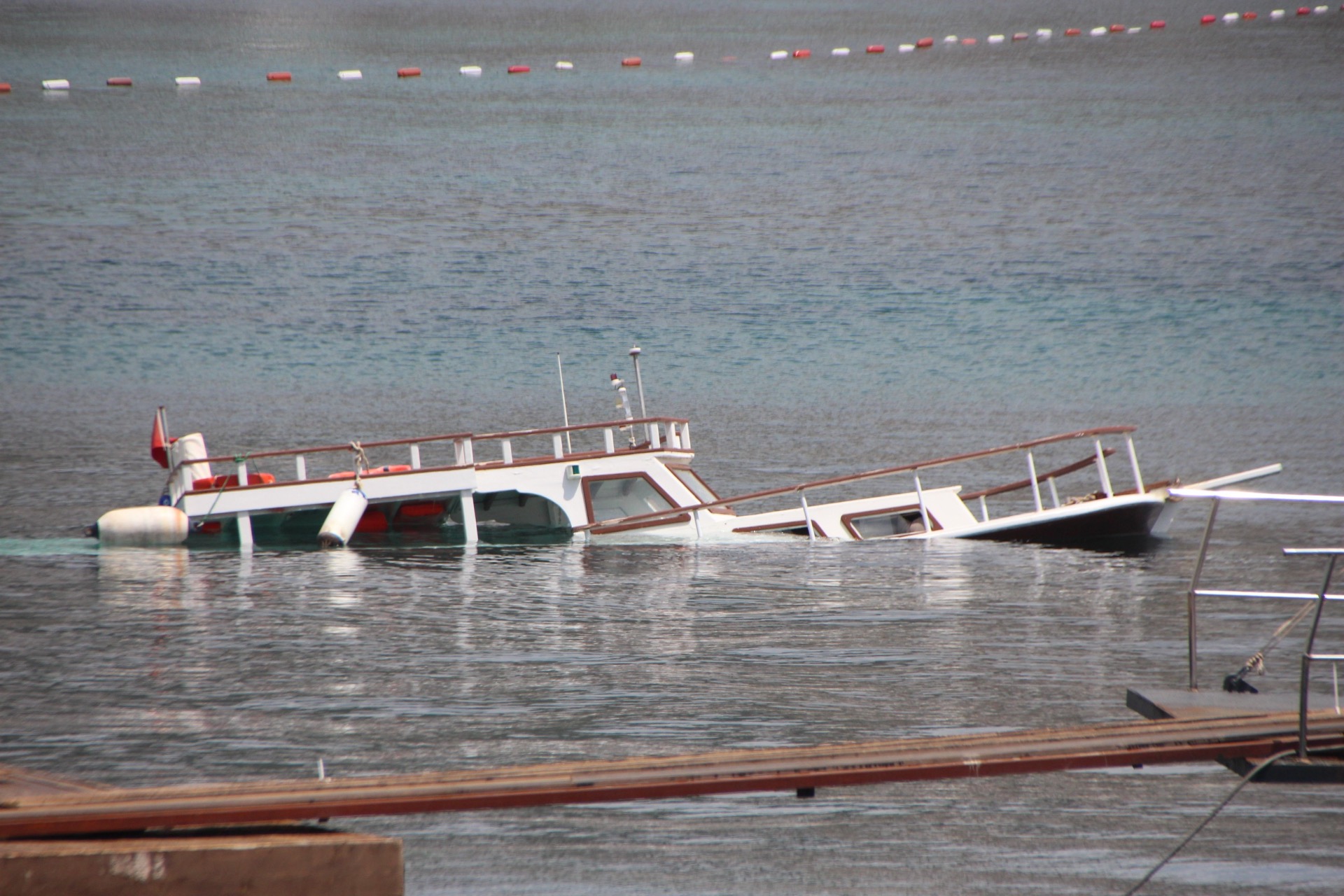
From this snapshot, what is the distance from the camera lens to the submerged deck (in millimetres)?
4766

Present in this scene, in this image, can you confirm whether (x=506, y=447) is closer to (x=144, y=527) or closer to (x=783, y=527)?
(x=783, y=527)

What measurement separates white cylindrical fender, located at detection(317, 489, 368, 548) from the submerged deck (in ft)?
36.2

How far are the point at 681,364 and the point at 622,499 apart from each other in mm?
18870

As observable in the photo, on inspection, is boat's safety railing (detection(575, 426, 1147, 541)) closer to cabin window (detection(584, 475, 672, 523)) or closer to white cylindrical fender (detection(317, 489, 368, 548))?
cabin window (detection(584, 475, 672, 523))

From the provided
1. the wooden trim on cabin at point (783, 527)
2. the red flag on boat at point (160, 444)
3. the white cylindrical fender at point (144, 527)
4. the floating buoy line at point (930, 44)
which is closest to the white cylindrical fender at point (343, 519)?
the white cylindrical fender at point (144, 527)

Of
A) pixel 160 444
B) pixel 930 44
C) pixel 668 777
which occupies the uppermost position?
pixel 930 44

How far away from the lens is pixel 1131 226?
49719mm

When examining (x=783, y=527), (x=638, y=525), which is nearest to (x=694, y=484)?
(x=638, y=525)

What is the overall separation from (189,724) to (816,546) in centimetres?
953

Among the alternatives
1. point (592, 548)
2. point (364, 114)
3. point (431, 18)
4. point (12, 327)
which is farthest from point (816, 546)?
point (431, 18)

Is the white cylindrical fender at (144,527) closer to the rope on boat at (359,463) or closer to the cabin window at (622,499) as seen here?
the rope on boat at (359,463)

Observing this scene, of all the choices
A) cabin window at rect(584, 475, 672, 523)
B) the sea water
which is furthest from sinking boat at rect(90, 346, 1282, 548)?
the sea water

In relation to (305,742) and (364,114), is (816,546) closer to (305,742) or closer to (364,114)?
(305,742)

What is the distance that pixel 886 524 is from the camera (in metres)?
18.4
